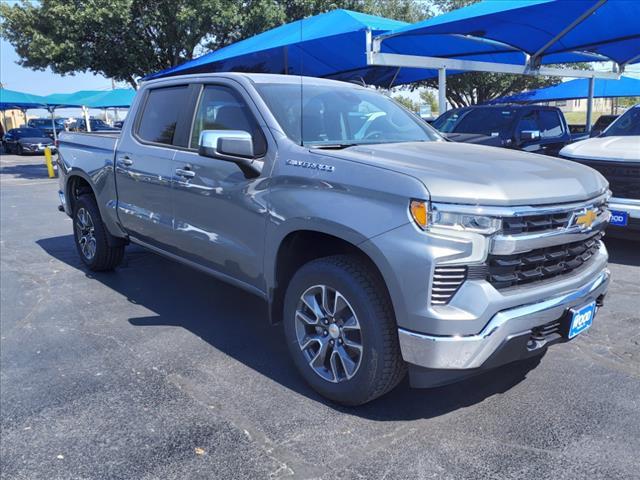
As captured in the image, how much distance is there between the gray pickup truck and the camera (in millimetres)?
2555

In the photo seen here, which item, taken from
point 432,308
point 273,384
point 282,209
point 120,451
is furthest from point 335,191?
point 120,451

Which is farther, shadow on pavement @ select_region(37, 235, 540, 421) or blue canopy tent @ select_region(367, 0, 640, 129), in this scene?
blue canopy tent @ select_region(367, 0, 640, 129)

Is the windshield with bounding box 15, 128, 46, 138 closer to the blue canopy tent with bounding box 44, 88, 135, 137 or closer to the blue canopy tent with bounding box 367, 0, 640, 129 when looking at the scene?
the blue canopy tent with bounding box 44, 88, 135, 137

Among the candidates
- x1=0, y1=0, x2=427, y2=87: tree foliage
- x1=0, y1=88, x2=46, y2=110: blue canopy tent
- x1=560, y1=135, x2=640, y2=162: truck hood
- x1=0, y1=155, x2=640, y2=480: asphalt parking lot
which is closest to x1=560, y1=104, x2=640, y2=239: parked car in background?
x1=560, y1=135, x2=640, y2=162: truck hood

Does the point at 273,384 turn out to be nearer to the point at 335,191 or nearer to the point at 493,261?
the point at 335,191

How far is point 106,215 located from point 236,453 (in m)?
3.36

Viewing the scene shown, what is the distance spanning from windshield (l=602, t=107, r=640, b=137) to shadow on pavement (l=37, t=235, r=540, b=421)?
478 centimetres

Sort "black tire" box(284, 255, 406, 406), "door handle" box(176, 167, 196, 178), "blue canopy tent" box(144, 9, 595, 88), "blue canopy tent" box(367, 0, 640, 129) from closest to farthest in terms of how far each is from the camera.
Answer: "black tire" box(284, 255, 406, 406), "door handle" box(176, 167, 196, 178), "blue canopy tent" box(367, 0, 640, 129), "blue canopy tent" box(144, 9, 595, 88)

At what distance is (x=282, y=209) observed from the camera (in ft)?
10.5

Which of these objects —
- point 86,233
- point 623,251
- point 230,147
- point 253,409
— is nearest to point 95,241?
point 86,233

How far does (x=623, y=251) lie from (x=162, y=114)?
17.8 ft

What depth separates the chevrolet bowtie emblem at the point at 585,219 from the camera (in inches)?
114

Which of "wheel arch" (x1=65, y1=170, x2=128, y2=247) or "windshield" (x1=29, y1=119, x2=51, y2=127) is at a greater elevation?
"windshield" (x1=29, y1=119, x2=51, y2=127)

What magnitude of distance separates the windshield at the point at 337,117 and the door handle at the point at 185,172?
2.62 ft
